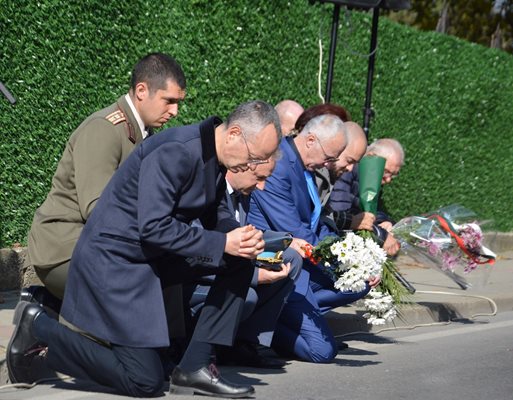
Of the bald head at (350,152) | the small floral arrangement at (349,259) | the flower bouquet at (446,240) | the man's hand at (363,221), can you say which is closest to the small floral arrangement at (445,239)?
the flower bouquet at (446,240)

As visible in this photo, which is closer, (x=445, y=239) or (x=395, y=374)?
(x=395, y=374)

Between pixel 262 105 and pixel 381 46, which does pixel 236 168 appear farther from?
pixel 381 46

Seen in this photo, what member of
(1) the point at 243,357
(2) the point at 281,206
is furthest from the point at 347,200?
(1) the point at 243,357

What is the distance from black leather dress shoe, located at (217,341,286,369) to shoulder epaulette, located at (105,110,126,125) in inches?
64.4

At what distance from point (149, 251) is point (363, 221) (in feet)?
9.06

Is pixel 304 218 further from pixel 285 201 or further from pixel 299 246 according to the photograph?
pixel 299 246

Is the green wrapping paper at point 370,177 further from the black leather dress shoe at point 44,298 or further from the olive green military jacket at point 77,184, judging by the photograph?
the black leather dress shoe at point 44,298

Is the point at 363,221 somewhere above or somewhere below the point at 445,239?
above

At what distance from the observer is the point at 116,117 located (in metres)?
7.05

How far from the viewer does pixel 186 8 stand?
11102 mm

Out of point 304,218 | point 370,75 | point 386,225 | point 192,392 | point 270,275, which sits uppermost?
point 370,75

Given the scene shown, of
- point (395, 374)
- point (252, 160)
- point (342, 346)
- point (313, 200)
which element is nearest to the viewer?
point (252, 160)

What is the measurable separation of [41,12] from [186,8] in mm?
1836

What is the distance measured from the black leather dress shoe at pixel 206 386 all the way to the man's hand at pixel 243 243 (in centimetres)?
70
